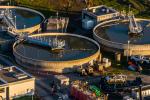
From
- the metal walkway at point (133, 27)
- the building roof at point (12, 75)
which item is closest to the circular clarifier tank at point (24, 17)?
the metal walkway at point (133, 27)

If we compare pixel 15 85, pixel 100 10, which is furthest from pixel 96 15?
pixel 15 85

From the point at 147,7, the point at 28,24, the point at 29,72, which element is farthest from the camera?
the point at 147,7

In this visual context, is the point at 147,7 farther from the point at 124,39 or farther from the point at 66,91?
the point at 66,91

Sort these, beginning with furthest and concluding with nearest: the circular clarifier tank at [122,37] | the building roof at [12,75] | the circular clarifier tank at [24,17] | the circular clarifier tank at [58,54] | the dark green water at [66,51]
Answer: the circular clarifier tank at [24,17] < the circular clarifier tank at [122,37] < the dark green water at [66,51] < the circular clarifier tank at [58,54] < the building roof at [12,75]

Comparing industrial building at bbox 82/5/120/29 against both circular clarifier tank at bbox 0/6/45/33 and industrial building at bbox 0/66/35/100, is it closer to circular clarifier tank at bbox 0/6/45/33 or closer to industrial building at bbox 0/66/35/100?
circular clarifier tank at bbox 0/6/45/33

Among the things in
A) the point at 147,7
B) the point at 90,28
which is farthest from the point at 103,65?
the point at 147,7

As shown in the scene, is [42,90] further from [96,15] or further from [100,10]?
[100,10]

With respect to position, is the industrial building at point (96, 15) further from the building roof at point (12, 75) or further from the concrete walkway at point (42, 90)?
the building roof at point (12, 75)
